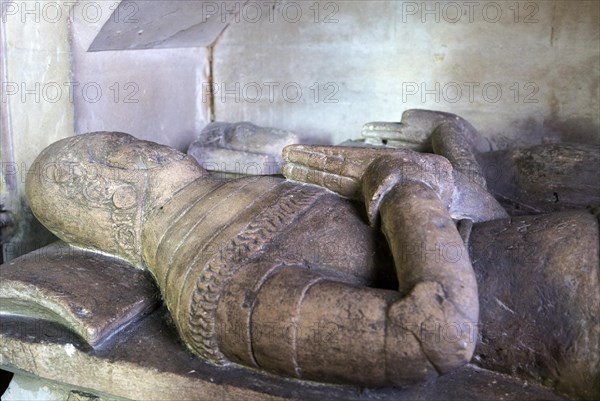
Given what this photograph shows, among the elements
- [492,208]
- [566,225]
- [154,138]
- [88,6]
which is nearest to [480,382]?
[566,225]

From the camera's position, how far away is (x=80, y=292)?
2719mm

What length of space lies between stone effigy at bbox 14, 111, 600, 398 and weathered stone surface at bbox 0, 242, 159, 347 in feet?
0.27

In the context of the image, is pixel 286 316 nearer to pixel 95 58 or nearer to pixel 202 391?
pixel 202 391

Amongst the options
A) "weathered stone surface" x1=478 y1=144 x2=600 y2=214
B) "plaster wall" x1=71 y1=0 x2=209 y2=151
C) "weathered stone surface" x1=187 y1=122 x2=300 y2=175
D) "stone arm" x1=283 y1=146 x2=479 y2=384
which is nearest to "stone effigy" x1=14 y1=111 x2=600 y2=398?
"stone arm" x1=283 y1=146 x2=479 y2=384

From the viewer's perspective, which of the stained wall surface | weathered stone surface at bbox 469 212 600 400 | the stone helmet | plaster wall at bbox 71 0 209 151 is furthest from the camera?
the stained wall surface

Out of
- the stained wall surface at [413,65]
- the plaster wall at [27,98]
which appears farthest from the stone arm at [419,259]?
the stained wall surface at [413,65]

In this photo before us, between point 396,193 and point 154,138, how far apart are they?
9.11 ft

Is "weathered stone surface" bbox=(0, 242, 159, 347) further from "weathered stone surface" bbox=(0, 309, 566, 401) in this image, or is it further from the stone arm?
the stone arm

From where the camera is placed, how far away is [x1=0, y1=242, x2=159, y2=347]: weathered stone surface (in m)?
2.64

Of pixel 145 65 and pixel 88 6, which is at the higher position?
pixel 88 6

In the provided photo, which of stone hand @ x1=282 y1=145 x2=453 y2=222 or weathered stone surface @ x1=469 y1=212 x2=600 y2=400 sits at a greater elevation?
stone hand @ x1=282 y1=145 x2=453 y2=222

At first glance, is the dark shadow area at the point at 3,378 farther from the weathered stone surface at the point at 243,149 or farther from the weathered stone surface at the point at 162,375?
the weathered stone surface at the point at 243,149

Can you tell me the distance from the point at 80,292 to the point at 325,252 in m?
0.98

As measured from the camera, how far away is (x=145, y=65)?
4691mm
